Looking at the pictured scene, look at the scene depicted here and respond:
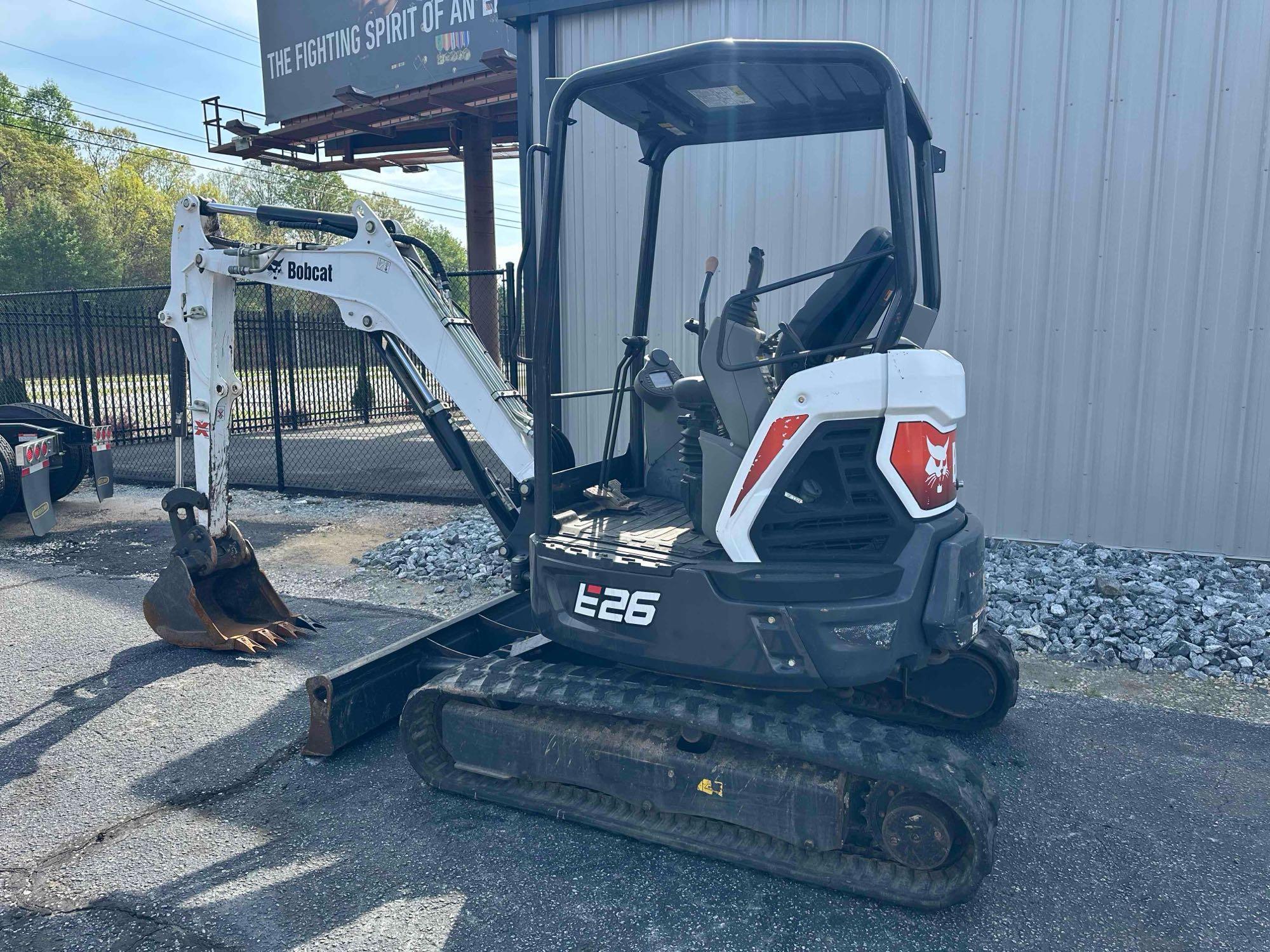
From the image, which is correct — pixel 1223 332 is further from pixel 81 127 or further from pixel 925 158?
pixel 81 127

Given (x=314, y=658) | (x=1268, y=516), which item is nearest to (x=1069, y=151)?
(x=1268, y=516)

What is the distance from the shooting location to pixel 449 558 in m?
7.49

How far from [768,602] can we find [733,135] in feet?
8.18

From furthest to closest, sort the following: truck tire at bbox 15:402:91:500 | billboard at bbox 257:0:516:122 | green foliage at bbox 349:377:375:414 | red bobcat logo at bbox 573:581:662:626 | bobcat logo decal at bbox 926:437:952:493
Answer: green foliage at bbox 349:377:375:414 → billboard at bbox 257:0:516:122 → truck tire at bbox 15:402:91:500 → red bobcat logo at bbox 573:581:662:626 → bobcat logo decal at bbox 926:437:952:493

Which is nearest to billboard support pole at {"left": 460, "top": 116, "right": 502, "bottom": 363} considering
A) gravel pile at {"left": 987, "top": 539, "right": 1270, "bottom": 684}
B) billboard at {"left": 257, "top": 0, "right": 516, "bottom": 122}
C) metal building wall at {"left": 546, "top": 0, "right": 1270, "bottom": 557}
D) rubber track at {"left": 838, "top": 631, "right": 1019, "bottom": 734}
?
billboard at {"left": 257, "top": 0, "right": 516, "bottom": 122}

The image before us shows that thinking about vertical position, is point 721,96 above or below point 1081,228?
above

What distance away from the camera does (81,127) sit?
193 ft

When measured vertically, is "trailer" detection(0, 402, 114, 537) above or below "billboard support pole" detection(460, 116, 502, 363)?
below

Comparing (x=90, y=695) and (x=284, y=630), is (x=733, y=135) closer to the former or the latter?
(x=284, y=630)

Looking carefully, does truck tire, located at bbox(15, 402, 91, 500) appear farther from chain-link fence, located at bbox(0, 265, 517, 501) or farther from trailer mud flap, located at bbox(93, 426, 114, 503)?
chain-link fence, located at bbox(0, 265, 517, 501)

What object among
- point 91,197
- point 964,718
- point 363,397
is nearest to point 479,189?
point 363,397

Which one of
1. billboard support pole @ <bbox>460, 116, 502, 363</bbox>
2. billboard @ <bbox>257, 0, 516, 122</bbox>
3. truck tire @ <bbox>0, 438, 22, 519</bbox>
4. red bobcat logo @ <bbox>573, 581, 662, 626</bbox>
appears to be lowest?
truck tire @ <bbox>0, 438, 22, 519</bbox>

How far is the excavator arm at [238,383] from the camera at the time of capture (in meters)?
4.83

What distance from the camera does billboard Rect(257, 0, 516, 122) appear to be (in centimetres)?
1630
